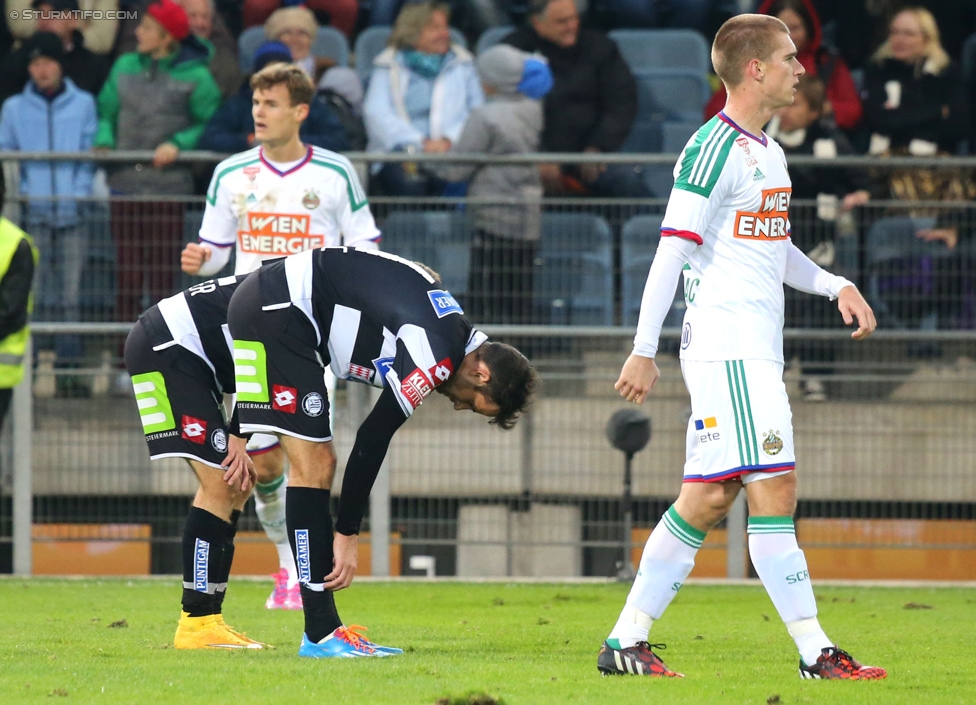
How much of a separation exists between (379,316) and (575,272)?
4.74 meters

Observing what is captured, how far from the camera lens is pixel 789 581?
16.8ft

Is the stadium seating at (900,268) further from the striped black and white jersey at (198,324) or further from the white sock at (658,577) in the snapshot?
the striped black and white jersey at (198,324)

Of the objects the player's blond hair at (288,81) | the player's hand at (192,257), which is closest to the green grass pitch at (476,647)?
the player's hand at (192,257)

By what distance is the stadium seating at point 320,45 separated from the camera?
12.5m

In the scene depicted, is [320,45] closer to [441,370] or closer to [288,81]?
[288,81]

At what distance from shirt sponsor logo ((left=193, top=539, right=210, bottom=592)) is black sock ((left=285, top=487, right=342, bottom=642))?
1.90 feet

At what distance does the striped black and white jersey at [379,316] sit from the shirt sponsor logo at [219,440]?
0.62m

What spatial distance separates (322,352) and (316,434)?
33 cm

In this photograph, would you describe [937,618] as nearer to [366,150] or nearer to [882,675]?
[882,675]

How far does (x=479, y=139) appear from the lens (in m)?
10.4

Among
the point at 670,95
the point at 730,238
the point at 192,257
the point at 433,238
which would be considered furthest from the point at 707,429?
the point at 670,95

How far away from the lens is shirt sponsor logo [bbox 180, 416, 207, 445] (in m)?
5.89

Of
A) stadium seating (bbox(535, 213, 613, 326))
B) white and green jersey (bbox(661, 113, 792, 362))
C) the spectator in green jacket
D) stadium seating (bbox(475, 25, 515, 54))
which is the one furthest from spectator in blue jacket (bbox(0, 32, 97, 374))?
white and green jersey (bbox(661, 113, 792, 362))

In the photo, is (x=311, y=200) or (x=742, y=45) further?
(x=311, y=200)
